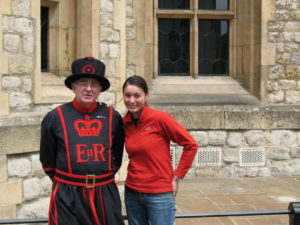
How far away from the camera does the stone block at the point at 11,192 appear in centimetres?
391

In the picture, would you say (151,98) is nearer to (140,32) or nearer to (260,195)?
(140,32)

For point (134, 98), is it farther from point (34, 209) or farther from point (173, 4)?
point (173, 4)

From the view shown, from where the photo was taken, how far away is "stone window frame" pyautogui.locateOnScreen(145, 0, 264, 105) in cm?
654

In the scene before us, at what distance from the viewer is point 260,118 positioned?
21.0 ft

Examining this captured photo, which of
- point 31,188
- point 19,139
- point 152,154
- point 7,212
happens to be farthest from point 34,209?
point 152,154

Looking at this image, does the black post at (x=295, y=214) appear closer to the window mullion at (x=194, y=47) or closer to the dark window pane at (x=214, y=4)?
the window mullion at (x=194, y=47)

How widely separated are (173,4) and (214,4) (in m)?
0.67

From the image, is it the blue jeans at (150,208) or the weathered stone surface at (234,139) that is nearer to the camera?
the blue jeans at (150,208)

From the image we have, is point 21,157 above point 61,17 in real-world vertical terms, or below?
below

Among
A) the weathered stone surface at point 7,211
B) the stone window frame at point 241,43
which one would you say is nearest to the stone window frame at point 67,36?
the weathered stone surface at point 7,211

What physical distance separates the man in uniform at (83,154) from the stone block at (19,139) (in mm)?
1717

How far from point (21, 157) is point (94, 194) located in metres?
2.08

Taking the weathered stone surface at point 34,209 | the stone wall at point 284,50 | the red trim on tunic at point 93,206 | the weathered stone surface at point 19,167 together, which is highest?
the stone wall at point 284,50

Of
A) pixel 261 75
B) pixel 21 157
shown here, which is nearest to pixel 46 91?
pixel 21 157
